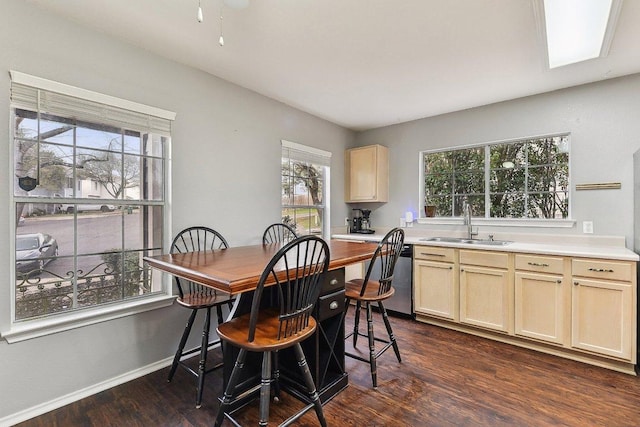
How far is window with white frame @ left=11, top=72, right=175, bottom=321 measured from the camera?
6.13 ft

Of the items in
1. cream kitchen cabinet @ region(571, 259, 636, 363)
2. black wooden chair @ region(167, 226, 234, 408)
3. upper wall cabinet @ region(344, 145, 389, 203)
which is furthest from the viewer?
upper wall cabinet @ region(344, 145, 389, 203)

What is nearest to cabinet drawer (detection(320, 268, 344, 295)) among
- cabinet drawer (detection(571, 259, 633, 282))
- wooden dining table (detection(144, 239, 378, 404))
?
wooden dining table (detection(144, 239, 378, 404))

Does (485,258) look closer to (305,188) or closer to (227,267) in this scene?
(305,188)

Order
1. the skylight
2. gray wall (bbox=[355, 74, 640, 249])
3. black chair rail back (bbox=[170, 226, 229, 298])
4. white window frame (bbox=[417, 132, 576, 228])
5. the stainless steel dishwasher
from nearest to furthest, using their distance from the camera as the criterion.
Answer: the skylight < black chair rail back (bbox=[170, 226, 229, 298]) < gray wall (bbox=[355, 74, 640, 249]) < white window frame (bbox=[417, 132, 576, 228]) < the stainless steel dishwasher

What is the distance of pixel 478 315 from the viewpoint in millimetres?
2957

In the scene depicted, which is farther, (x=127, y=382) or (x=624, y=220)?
(x=624, y=220)

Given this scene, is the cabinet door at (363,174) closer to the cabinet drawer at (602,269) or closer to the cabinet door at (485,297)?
the cabinet door at (485,297)

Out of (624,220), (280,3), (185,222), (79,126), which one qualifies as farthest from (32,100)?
(624,220)

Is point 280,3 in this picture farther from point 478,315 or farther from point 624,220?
point 624,220

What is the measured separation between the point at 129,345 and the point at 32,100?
5.71 ft

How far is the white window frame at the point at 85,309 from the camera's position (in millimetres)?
1795

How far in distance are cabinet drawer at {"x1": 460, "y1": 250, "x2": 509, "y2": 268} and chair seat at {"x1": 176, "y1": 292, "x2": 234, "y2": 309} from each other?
2.29 m

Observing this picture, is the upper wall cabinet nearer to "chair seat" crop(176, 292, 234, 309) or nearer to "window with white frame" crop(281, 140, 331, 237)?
"window with white frame" crop(281, 140, 331, 237)

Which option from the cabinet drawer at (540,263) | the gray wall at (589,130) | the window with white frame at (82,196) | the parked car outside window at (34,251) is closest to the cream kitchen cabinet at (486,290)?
the cabinet drawer at (540,263)
